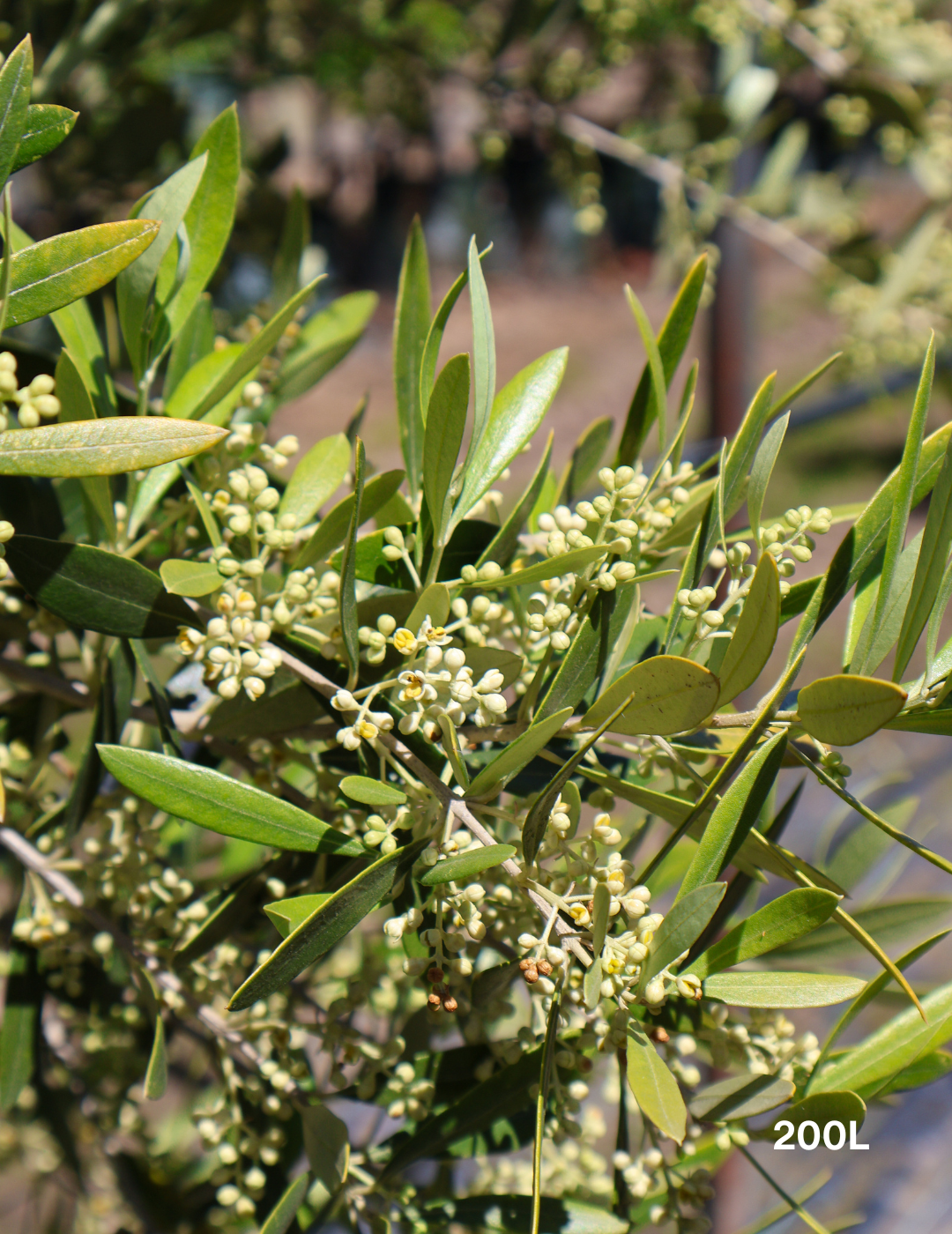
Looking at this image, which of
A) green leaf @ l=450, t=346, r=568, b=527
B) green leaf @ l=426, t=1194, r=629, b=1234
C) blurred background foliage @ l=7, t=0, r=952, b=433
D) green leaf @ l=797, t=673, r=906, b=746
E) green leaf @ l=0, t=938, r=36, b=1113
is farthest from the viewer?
blurred background foliage @ l=7, t=0, r=952, b=433

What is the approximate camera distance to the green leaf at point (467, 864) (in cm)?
37

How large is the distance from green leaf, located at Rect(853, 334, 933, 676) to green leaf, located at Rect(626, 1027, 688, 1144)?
7.9 inches

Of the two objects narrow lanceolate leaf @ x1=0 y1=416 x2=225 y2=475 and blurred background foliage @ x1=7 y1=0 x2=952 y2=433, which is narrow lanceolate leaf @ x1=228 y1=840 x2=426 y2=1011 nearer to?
narrow lanceolate leaf @ x1=0 y1=416 x2=225 y2=475

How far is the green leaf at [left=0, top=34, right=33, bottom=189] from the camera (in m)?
0.36

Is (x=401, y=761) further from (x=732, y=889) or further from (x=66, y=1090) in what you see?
(x=66, y=1090)

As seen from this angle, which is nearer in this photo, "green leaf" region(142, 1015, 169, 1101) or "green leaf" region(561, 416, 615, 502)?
"green leaf" region(142, 1015, 169, 1101)

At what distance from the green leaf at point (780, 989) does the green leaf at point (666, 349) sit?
0.28 metres

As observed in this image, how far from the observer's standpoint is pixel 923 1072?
548mm

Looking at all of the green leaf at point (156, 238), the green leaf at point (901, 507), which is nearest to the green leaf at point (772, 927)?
the green leaf at point (901, 507)

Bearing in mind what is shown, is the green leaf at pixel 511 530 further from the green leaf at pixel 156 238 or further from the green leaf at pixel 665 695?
the green leaf at pixel 156 238

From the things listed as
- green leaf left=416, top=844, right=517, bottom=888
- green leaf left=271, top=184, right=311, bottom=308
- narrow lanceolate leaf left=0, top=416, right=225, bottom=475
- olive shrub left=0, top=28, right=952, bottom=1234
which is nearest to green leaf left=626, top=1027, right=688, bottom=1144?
olive shrub left=0, top=28, right=952, bottom=1234

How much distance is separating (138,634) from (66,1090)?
592 mm

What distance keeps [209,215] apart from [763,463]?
0.34 m

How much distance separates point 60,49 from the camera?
2.84 feet
